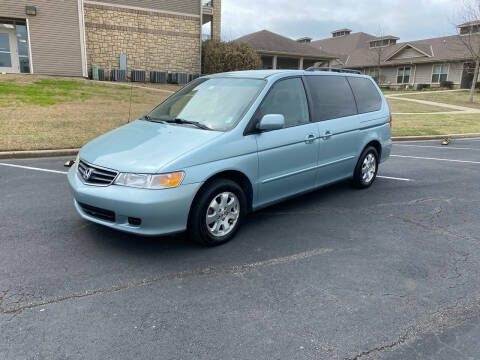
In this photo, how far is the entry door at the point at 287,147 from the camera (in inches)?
178

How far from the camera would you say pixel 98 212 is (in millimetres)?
3848

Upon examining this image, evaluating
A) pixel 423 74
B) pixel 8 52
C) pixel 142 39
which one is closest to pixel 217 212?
pixel 8 52

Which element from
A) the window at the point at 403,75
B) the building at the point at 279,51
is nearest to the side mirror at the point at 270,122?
the building at the point at 279,51

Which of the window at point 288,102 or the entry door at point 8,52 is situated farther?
the entry door at point 8,52

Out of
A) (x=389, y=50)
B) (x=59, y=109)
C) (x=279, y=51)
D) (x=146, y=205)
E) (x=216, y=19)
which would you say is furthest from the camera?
(x=389, y=50)

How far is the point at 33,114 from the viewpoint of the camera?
40.0 ft

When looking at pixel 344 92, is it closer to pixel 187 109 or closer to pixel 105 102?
pixel 187 109

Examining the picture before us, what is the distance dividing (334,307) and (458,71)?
145 ft

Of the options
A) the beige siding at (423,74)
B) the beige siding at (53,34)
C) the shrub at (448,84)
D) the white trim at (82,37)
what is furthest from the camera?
the beige siding at (423,74)

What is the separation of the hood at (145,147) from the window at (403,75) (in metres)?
45.5

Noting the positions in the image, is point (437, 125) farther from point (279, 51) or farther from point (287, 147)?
point (279, 51)

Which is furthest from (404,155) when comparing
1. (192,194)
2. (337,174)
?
(192,194)

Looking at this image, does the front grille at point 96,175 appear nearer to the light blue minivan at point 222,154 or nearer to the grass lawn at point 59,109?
the light blue minivan at point 222,154

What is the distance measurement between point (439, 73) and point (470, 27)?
8.31 meters
